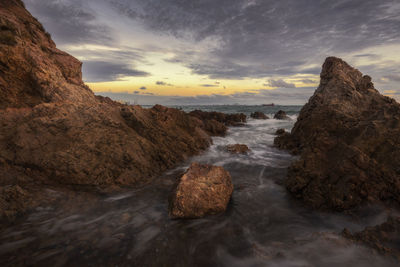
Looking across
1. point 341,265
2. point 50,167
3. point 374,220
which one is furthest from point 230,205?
point 50,167

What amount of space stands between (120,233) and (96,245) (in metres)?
0.30

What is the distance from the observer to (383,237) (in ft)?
6.76

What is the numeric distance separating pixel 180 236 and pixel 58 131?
3236mm

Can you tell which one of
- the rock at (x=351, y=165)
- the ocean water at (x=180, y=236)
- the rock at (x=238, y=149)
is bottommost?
the ocean water at (x=180, y=236)

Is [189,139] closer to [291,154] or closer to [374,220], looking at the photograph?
[291,154]

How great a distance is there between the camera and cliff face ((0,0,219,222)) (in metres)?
3.37

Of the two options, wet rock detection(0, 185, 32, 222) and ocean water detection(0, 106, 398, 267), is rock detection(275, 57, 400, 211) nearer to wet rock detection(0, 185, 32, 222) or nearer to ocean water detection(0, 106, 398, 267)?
ocean water detection(0, 106, 398, 267)

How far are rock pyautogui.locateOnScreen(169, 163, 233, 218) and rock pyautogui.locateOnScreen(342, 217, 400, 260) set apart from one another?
161 cm

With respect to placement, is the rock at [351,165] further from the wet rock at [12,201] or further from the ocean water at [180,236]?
the wet rock at [12,201]

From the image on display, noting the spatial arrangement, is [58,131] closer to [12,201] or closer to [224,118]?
[12,201]

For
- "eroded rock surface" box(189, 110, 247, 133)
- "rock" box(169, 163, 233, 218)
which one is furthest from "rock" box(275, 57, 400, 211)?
"eroded rock surface" box(189, 110, 247, 133)

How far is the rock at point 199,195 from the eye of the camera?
2.74 metres

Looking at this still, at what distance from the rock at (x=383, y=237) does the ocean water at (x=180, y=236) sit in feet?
0.29

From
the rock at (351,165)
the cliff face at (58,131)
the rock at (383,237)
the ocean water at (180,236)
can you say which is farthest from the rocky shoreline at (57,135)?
the rock at (383,237)
